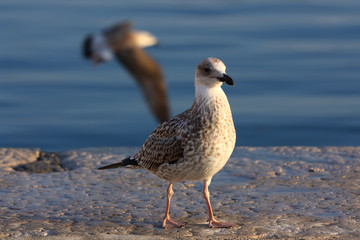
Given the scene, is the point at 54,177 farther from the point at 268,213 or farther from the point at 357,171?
the point at 357,171

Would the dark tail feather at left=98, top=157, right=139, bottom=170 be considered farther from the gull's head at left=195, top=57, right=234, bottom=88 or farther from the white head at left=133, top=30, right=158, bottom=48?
the white head at left=133, top=30, right=158, bottom=48

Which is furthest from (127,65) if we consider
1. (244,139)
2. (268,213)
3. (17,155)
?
(268,213)

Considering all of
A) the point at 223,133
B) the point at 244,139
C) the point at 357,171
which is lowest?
the point at 244,139

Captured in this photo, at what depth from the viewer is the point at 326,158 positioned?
618 cm

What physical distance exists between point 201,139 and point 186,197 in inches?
27.9

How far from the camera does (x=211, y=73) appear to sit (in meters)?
4.96

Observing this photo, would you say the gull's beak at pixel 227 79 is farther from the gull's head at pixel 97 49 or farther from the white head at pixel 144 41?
the gull's head at pixel 97 49

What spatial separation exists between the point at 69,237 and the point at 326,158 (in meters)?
2.60

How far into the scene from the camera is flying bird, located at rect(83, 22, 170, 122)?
908cm

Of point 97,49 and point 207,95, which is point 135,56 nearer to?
point 97,49

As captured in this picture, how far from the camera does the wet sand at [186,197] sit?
15.1 feet

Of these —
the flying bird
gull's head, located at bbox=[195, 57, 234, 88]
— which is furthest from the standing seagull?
the flying bird

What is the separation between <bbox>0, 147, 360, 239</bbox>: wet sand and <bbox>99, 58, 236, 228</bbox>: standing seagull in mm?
213

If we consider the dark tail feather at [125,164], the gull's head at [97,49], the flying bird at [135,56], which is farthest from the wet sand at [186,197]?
the gull's head at [97,49]
